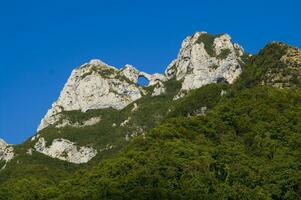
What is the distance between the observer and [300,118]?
112875mm

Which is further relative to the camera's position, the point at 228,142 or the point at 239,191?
the point at 228,142

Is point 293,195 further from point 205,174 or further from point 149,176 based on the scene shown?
point 149,176

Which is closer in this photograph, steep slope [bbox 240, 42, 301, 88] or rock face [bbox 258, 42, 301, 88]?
rock face [bbox 258, 42, 301, 88]

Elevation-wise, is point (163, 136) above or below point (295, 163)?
above

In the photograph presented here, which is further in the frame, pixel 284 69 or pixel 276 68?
pixel 276 68

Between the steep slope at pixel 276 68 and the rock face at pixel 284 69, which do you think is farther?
the steep slope at pixel 276 68

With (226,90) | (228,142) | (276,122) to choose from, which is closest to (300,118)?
(276,122)

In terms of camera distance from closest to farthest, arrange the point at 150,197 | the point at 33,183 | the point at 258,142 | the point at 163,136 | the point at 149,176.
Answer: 1. the point at 150,197
2. the point at 149,176
3. the point at 258,142
4. the point at 163,136
5. the point at 33,183

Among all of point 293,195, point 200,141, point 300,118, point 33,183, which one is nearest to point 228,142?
point 200,141

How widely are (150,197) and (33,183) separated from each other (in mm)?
39285

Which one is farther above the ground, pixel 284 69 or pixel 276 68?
pixel 276 68

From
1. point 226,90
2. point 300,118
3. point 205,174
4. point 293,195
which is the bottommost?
point 293,195

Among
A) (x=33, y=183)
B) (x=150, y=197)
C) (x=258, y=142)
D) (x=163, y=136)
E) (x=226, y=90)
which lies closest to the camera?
(x=150, y=197)

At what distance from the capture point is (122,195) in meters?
93.2
